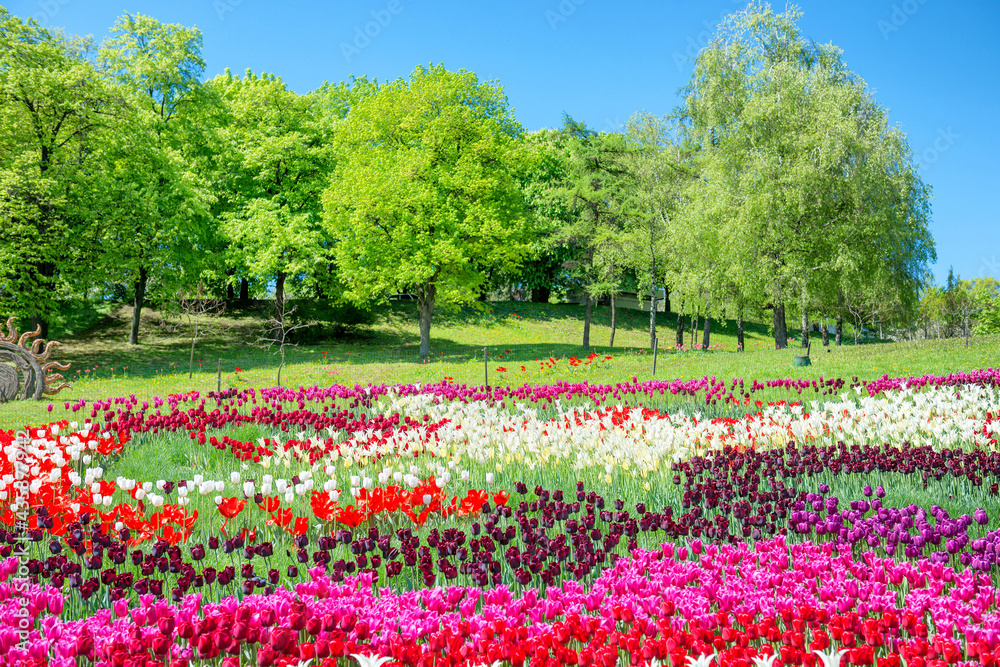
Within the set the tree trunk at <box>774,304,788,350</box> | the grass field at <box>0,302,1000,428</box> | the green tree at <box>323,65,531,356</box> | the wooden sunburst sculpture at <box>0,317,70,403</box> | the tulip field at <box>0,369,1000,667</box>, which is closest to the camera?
the tulip field at <box>0,369,1000,667</box>

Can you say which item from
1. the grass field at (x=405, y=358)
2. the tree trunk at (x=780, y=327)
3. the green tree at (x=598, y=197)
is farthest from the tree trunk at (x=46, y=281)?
the tree trunk at (x=780, y=327)

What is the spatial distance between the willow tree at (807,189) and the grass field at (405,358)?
3.22m

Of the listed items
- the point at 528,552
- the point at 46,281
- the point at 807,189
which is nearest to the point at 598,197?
the point at 807,189

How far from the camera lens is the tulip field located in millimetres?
2607

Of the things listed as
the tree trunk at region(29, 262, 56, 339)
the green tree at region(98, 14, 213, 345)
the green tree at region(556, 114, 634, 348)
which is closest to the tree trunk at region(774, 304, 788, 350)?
the green tree at region(556, 114, 634, 348)

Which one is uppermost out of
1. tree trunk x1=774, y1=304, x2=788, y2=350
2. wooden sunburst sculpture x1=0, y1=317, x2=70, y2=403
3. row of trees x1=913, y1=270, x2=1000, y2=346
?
row of trees x1=913, y1=270, x2=1000, y2=346

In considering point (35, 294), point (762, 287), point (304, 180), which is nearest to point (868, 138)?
point (762, 287)

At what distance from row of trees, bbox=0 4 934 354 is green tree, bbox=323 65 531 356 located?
0.08 metres

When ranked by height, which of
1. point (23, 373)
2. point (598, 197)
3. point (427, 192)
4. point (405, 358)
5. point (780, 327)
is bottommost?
point (23, 373)

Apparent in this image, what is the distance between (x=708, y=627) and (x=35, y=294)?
2523 cm

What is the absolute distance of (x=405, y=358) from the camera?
2352 cm

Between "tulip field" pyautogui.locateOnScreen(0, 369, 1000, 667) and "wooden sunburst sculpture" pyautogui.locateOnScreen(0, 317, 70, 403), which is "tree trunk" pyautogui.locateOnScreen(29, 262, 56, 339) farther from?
"tulip field" pyautogui.locateOnScreen(0, 369, 1000, 667)

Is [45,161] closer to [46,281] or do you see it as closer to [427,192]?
[46,281]

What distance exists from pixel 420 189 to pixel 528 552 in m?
20.9
